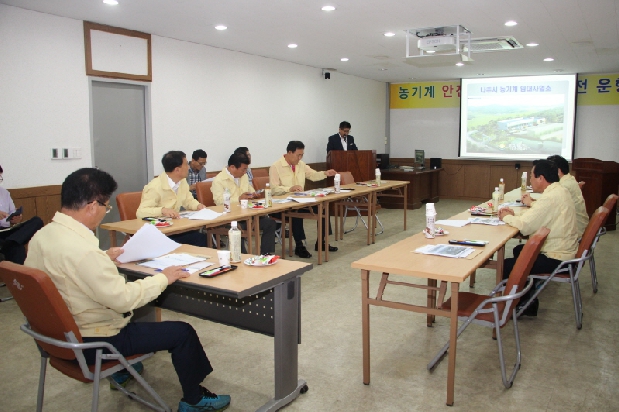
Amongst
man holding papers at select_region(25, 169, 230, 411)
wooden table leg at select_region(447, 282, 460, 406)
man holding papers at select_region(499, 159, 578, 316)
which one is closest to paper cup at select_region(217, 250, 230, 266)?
man holding papers at select_region(25, 169, 230, 411)

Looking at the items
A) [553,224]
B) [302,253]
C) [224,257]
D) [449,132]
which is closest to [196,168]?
[302,253]

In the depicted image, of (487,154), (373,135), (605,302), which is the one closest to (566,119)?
(487,154)

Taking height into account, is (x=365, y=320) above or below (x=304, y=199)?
below

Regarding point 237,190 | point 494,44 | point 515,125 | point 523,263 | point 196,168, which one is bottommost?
point 523,263

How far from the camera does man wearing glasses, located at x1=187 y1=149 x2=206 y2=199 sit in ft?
21.2

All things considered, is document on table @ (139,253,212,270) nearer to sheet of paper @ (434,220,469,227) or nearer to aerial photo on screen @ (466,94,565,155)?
sheet of paper @ (434,220,469,227)

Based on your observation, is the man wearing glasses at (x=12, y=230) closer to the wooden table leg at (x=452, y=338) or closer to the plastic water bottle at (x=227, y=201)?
the plastic water bottle at (x=227, y=201)

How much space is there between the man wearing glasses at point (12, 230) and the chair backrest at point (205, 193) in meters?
1.46

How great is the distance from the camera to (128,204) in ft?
14.3

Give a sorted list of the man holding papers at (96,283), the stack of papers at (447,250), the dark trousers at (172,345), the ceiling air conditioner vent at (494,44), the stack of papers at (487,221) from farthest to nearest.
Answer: the ceiling air conditioner vent at (494,44) < the stack of papers at (487,221) < the stack of papers at (447,250) < the dark trousers at (172,345) < the man holding papers at (96,283)

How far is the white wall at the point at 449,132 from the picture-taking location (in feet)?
32.2

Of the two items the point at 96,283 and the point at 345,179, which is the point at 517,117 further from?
the point at 96,283

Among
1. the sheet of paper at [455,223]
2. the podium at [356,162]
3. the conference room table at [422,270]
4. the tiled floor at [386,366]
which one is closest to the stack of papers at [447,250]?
the conference room table at [422,270]

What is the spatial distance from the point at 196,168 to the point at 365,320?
4297mm
